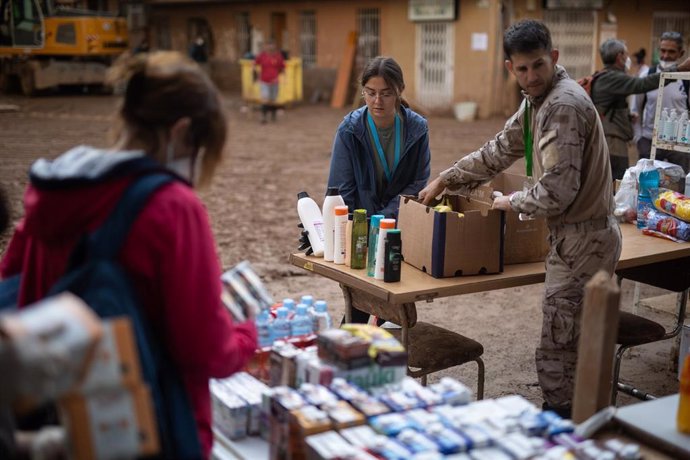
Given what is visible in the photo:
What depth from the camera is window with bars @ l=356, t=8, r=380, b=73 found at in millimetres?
22469

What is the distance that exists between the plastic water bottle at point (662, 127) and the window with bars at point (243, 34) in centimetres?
2245

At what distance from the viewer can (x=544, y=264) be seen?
4.26m

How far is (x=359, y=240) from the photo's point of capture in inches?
158

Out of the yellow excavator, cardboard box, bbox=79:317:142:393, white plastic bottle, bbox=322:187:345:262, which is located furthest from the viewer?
the yellow excavator

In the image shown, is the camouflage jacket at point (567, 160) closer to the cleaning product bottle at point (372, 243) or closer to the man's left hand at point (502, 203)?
the man's left hand at point (502, 203)

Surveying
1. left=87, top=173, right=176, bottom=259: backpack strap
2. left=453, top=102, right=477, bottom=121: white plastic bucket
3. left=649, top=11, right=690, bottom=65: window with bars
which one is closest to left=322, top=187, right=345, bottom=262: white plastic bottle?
left=87, top=173, right=176, bottom=259: backpack strap

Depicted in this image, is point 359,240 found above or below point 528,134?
below

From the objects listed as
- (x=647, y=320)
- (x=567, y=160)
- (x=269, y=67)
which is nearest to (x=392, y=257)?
(x=567, y=160)

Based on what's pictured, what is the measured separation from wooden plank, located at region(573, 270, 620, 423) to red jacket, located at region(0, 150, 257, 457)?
111cm

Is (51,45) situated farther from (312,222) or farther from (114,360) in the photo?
(114,360)

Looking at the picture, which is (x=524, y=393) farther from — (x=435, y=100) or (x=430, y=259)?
(x=435, y=100)

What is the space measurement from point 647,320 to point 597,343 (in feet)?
7.60

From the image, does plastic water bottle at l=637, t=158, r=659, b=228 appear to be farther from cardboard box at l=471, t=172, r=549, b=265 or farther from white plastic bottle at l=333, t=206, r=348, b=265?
white plastic bottle at l=333, t=206, r=348, b=265

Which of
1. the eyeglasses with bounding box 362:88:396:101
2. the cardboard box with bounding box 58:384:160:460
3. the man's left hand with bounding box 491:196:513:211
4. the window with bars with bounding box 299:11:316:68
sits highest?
the window with bars with bounding box 299:11:316:68
